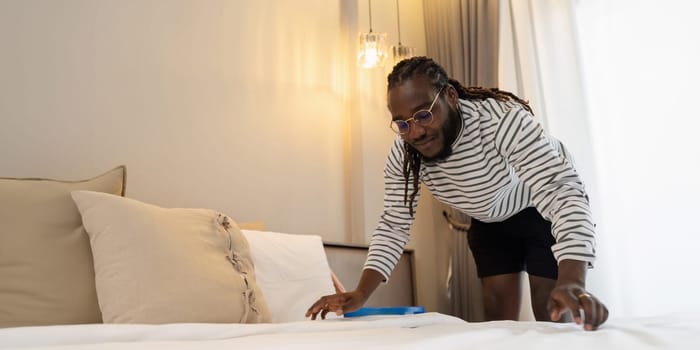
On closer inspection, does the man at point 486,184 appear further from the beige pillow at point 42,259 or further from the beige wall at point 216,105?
the beige wall at point 216,105

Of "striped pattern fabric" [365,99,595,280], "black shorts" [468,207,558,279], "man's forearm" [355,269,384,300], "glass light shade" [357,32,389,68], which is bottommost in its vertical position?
"man's forearm" [355,269,384,300]

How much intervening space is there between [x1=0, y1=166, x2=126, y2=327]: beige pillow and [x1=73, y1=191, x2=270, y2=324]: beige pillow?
0.17 feet

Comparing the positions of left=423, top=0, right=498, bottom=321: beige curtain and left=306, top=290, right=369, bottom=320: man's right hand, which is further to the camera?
left=423, top=0, right=498, bottom=321: beige curtain

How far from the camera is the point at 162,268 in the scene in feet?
4.92

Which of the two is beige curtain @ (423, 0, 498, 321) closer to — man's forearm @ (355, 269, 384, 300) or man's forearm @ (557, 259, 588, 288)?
man's forearm @ (355, 269, 384, 300)

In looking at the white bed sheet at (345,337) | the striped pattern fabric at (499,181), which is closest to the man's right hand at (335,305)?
the striped pattern fabric at (499,181)

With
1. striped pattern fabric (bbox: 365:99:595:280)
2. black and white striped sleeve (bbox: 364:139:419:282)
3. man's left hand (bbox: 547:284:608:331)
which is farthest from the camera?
black and white striped sleeve (bbox: 364:139:419:282)

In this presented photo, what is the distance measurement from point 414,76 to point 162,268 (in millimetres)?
803

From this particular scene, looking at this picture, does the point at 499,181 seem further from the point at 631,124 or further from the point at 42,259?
the point at 42,259

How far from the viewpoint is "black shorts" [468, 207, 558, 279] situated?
1.75 metres

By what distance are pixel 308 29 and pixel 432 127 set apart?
1.54m

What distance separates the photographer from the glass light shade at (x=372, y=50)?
114 inches

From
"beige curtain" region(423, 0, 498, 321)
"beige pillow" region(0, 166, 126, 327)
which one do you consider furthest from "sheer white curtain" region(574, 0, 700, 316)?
"beige pillow" region(0, 166, 126, 327)

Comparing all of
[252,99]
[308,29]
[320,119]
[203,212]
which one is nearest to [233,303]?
[203,212]
